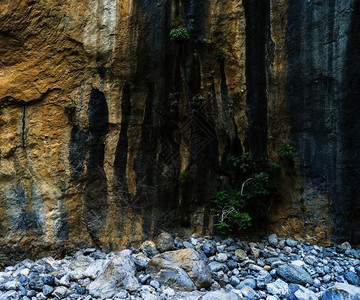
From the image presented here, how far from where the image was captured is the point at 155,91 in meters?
4.32

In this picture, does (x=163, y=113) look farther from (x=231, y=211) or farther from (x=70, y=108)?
(x=231, y=211)

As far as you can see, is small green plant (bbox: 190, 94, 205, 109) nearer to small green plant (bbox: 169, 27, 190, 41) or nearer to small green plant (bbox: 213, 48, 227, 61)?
small green plant (bbox: 213, 48, 227, 61)

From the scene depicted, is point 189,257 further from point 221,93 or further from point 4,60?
point 4,60

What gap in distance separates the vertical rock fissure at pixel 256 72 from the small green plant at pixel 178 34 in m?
0.95

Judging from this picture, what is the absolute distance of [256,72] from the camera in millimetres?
4352

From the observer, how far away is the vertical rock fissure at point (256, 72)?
167 inches

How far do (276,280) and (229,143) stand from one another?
208 cm

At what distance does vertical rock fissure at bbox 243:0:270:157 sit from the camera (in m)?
4.25

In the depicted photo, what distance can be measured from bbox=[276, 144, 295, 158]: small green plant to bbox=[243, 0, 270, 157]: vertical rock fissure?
255 mm

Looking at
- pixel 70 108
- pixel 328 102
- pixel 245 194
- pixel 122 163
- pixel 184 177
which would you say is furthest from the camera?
pixel 184 177

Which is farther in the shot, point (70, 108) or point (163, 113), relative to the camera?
point (163, 113)

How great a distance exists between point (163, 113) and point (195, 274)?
2342 mm

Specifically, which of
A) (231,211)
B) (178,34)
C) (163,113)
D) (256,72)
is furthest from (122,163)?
(256,72)

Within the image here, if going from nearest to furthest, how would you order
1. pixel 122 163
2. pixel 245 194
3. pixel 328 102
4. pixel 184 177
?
pixel 328 102 → pixel 122 163 → pixel 245 194 → pixel 184 177
